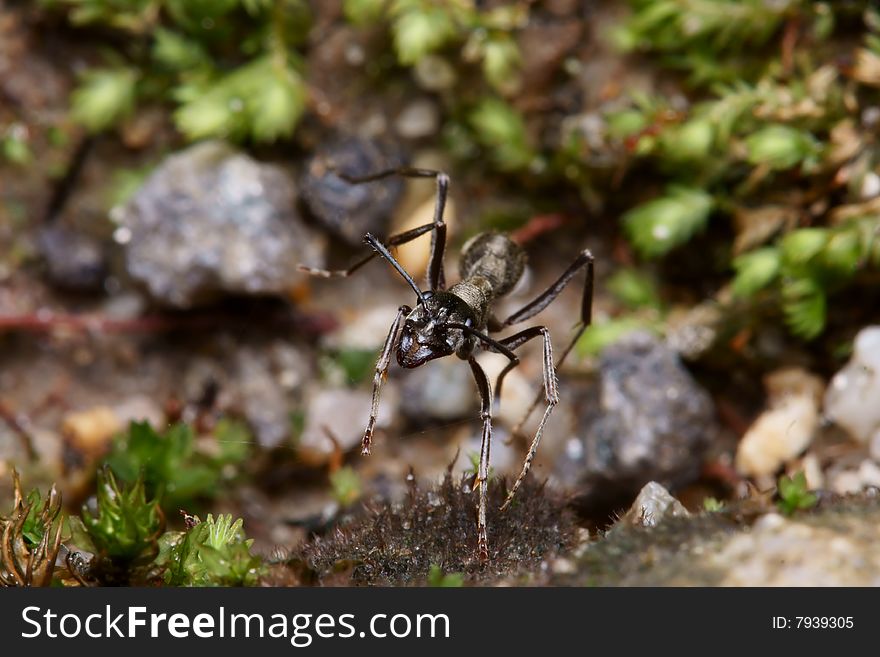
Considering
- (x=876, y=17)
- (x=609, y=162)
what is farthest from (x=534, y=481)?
(x=876, y=17)

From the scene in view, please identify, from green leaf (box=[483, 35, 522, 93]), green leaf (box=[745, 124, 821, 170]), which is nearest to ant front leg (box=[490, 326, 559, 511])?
green leaf (box=[745, 124, 821, 170])

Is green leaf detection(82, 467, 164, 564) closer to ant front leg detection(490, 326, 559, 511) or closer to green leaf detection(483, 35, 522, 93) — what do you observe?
ant front leg detection(490, 326, 559, 511)

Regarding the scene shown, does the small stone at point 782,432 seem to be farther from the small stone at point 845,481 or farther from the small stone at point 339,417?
the small stone at point 339,417

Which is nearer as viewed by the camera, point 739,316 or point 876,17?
point 876,17

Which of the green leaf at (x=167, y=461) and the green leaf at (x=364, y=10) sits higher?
the green leaf at (x=364, y=10)

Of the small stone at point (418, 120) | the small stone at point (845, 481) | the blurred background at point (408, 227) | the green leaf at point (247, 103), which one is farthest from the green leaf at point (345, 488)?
the small stone at point (845, 481)
